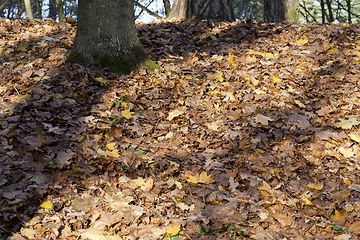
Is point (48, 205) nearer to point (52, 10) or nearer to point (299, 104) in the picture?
point (299, 104)

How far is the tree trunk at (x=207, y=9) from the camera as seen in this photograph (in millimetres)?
7496

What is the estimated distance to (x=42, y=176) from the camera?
292cm

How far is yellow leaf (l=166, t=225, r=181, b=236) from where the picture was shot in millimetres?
2500

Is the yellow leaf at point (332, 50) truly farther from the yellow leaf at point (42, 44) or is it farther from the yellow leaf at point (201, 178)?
the yellow leaf at point (42, 44)

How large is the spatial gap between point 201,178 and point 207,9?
561 centimetres

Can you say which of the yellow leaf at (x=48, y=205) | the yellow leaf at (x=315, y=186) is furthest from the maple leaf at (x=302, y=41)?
the yellow leaf at (x=48, y=205)

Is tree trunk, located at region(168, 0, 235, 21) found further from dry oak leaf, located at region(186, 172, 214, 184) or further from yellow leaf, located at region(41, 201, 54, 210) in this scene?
yellow leaf, located at region(41, 201, 54, 210)

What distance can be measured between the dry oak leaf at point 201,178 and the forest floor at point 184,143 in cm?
1

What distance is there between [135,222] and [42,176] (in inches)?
43.4

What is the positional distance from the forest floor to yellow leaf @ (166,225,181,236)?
24 millimetres

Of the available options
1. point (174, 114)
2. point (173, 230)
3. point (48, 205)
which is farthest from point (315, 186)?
point (48, 205)

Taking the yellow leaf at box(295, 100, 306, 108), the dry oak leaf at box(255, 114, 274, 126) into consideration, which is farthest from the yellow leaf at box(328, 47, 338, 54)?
the dry oak leaf at box(255, 114, 274, 126)

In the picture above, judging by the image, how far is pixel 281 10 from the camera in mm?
7812

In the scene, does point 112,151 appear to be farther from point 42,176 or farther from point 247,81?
point 247,81
